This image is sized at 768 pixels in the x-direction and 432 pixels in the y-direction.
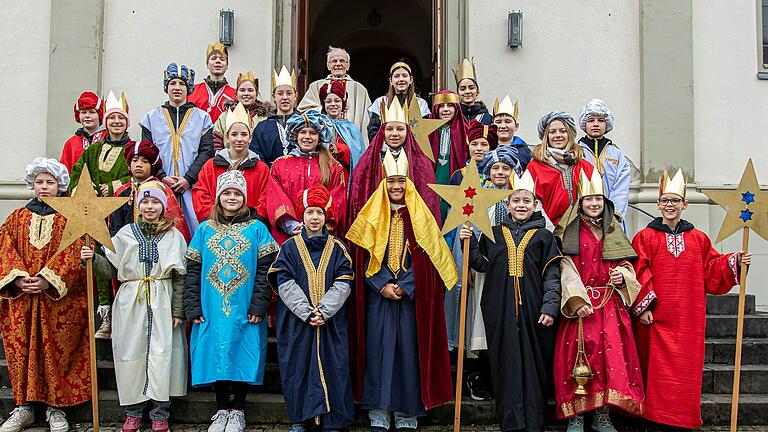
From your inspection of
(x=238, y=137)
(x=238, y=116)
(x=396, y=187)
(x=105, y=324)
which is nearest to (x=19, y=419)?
(x=105, y=324)

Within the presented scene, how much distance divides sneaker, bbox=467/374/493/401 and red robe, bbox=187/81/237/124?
10.7ft

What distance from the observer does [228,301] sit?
176 inches

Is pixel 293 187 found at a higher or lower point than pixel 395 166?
lower

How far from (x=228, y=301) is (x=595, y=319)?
2350 millimetres

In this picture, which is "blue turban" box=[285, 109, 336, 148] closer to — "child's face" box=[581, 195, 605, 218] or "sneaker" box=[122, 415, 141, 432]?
"child's face" box=[581, 195, 605, 218]

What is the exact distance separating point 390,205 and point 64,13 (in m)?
5.07

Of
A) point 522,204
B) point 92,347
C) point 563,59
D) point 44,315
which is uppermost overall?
point 563,59

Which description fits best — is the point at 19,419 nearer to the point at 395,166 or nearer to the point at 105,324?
the point at 105,324

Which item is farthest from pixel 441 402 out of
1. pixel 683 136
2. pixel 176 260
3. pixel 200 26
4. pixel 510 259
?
pixel 200 26

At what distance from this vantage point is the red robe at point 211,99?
640cm

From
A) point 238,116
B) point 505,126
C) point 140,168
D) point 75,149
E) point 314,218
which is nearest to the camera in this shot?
point 314,218

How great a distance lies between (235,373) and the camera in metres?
4.41

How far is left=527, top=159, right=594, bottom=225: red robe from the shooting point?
5.12 meters

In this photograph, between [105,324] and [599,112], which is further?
[599,112]
